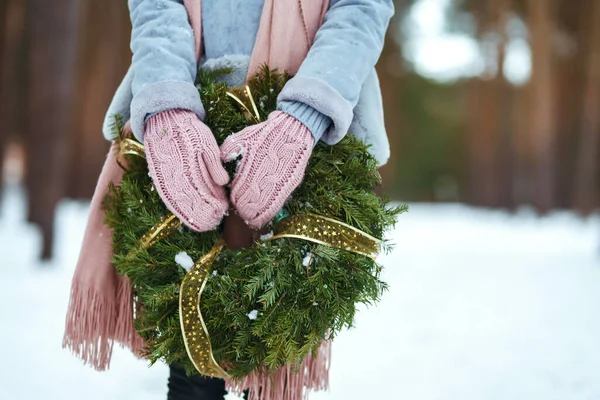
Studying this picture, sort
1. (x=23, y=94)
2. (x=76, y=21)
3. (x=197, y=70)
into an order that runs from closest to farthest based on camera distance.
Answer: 1. (x=197, y=70)
2. (x=76, y=21)
3. (x=23, y=94)

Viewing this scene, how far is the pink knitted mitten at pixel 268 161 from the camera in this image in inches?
42.2

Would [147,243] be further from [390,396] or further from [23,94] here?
[23,94]

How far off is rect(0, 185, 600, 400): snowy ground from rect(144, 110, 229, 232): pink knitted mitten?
1.30 metres

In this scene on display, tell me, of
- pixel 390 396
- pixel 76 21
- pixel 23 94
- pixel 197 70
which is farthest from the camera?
pixel 23 94

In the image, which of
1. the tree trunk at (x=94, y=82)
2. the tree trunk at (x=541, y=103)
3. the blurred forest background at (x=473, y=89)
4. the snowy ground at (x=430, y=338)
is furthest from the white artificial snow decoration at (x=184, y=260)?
the tree trunk at (x=541, y=103)

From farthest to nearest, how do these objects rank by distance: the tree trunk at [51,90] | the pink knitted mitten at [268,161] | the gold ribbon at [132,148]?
the tree trunk at [51,90]
the gold ribbon at [132,148]
the pink knitted mitten at [268,161]

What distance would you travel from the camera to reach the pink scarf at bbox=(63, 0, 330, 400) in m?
1.21

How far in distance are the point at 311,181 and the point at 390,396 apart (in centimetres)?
135

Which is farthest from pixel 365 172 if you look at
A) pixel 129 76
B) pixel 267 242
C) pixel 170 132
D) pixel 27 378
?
pixel 27 378

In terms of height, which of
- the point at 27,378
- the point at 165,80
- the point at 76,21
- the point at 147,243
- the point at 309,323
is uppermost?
the point at 76,21

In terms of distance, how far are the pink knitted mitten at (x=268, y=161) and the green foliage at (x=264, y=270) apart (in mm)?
68

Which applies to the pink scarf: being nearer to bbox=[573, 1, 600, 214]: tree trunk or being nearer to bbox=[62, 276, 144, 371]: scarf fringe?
bbox=[62, 276, 144, 371]: scarf fringe

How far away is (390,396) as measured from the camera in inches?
86.0

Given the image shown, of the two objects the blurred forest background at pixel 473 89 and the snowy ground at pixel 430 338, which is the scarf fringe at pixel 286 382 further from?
the blurred forest background at pixel 473 89
